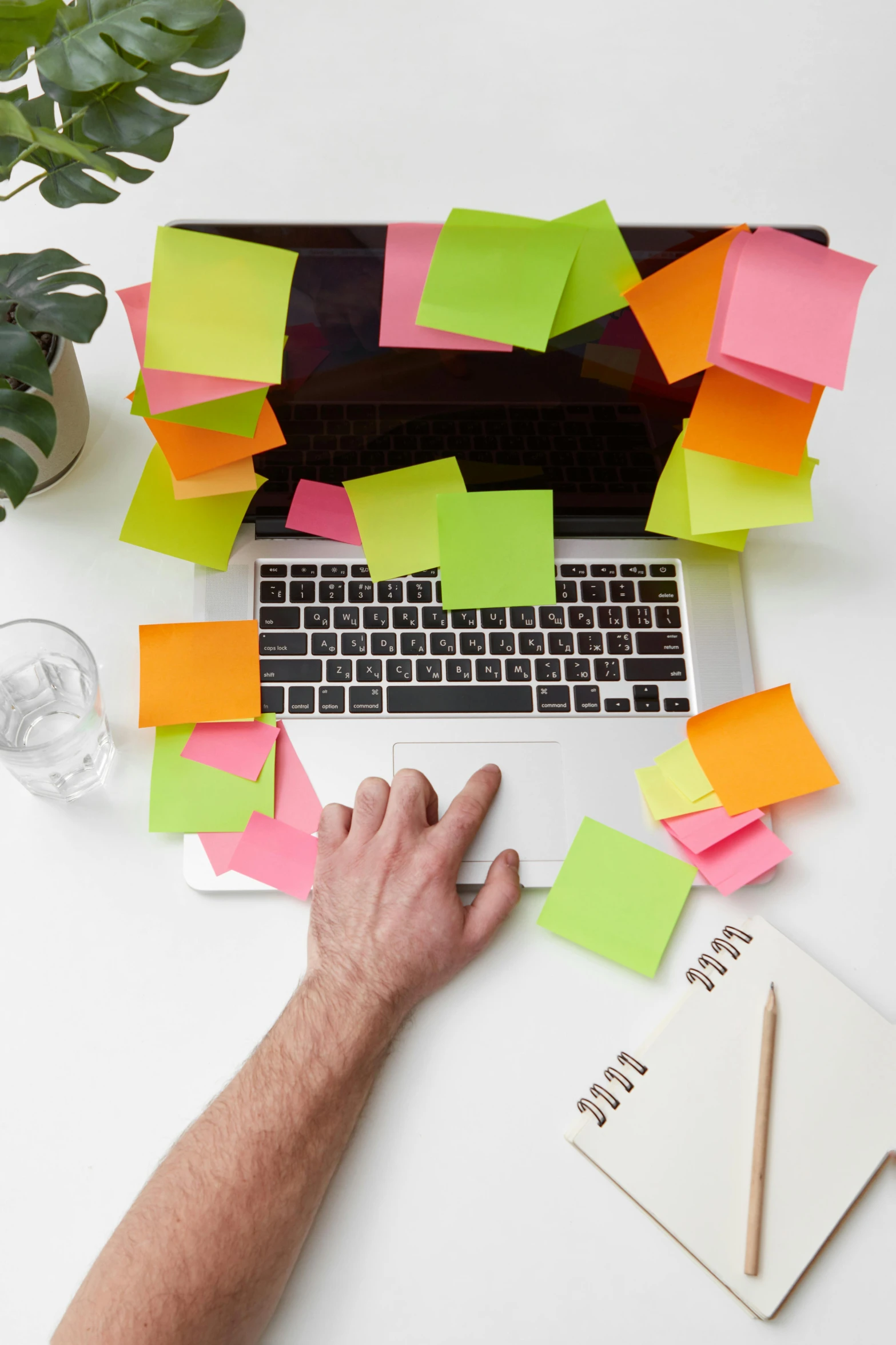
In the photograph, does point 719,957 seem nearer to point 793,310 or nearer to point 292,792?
point 292,792

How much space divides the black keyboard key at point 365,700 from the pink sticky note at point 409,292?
256mm

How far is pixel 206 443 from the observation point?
74 centimetres

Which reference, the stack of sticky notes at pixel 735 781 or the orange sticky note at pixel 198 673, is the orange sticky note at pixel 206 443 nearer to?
the orange sticky note at pixel 198 673

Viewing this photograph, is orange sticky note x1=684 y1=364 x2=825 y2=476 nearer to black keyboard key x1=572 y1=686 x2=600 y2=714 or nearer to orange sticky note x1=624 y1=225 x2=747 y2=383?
orange sticky note x1=624 y1=225 x2=747 y2=383

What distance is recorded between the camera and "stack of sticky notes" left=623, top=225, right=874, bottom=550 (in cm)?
65

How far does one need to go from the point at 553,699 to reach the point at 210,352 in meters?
0.36

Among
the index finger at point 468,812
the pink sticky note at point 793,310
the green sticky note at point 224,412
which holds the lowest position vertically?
the index finger at point 468,812

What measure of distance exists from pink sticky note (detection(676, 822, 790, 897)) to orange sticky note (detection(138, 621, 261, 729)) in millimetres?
353

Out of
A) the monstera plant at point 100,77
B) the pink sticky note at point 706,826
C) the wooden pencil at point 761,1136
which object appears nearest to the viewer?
the monstera plant at point 100,77

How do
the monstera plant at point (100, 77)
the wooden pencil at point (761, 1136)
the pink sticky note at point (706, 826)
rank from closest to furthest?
the monstera plant at point (100, 77) < the wooden pencil at point (761, 1136) < the pink sticky note at point (706, 826)

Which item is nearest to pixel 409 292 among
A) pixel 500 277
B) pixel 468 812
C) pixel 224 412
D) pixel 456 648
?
pixel 500 277

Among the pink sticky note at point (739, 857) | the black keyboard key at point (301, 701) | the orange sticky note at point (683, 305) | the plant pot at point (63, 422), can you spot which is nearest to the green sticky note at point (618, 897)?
the pink sticky note at point (739, 857)

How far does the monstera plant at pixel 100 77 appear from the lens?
51 centimetres

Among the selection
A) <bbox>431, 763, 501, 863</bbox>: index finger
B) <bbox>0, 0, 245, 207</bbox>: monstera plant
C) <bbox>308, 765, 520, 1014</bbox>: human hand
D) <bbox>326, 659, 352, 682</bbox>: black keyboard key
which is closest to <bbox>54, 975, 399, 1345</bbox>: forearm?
<bbox>308, 765, 520, 1014</bbox>: human hand
